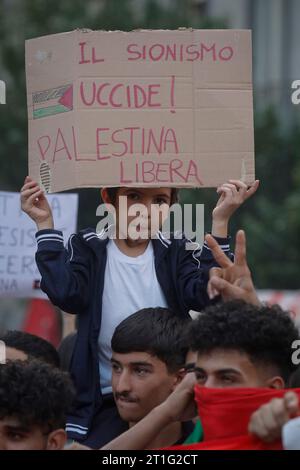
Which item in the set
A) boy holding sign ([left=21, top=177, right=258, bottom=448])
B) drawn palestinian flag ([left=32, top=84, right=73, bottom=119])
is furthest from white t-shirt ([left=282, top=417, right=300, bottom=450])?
drawn palestinian flag ([left=32, top=84, right=73, bottom=119])

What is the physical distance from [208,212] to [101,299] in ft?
41.0

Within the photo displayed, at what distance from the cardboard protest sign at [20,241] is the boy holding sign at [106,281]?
6.80ft

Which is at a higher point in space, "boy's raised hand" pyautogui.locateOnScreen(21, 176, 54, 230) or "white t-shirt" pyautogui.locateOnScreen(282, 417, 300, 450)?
"boy's raised hand" pyautogui.locateOnScreen(21, 176, 54, 230)

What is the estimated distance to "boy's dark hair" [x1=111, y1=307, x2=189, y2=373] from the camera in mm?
5672

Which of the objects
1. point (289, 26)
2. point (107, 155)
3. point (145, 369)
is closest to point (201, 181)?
point (107, 155)

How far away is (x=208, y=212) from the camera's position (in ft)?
60.2

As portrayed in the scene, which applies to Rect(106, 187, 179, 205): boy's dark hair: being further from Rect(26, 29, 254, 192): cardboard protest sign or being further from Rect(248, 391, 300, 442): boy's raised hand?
Rect(248, 391, 300, 442): boy's raised hand

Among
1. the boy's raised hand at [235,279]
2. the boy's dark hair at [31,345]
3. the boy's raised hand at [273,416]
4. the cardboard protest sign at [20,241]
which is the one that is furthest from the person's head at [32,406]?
the cardboard protest sign at [20,241]

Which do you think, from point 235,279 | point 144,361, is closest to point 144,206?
point 144,361

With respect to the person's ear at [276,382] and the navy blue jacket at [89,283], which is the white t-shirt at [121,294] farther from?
the person's ear at [276,382]

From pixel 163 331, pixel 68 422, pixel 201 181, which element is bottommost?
pixel 68 422

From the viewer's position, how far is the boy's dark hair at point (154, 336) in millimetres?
5672

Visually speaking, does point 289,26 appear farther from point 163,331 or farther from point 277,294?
point 163,331
